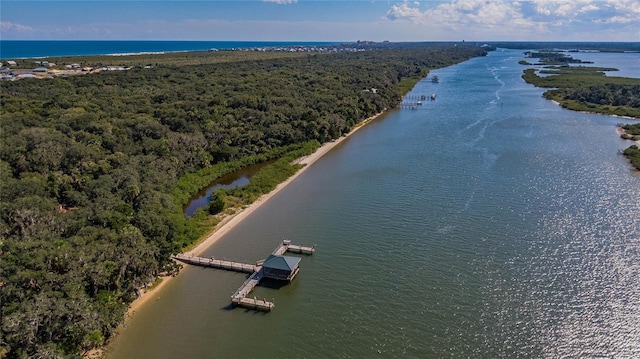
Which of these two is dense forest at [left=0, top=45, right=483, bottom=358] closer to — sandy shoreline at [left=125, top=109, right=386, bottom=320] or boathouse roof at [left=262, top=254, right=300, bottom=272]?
sandy shoreline at [left=125, top=109, right=386, bottom=320]

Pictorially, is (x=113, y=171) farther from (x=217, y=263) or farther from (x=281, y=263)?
(x=281, y=263)

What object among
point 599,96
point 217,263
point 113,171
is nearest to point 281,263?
point 217,263

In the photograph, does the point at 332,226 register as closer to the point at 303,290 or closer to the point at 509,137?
the point at 303,290

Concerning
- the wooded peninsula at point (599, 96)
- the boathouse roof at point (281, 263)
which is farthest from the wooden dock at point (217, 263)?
the wooded peninsula at point (599, 96)

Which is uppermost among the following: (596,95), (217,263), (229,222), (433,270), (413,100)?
(596,95)

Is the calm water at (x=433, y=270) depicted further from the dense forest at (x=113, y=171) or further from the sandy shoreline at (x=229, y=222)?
the dense forest at (x=113, y=171)

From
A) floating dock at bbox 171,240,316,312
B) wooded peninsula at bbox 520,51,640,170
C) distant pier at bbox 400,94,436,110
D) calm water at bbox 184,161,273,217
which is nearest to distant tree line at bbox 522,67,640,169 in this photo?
wooded peninsula at bbox 520,51,640,170
